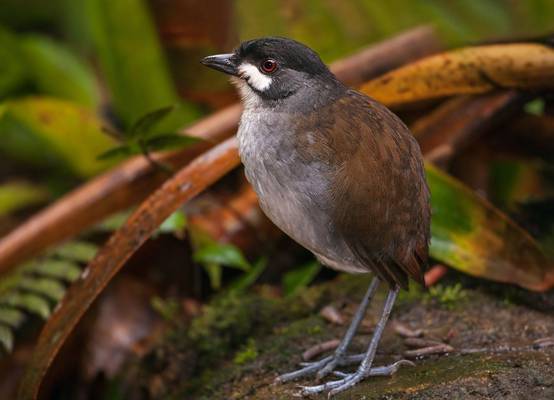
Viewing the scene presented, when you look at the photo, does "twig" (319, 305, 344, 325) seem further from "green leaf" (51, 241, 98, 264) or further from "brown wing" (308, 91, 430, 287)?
"green leaf" (51, 241, 98, 264)

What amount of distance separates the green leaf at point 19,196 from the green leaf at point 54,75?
738 mm

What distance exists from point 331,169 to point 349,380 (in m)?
0.79

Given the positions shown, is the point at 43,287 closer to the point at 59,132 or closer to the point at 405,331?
the point at 59,132

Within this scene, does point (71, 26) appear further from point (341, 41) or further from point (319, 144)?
point (319, 144)

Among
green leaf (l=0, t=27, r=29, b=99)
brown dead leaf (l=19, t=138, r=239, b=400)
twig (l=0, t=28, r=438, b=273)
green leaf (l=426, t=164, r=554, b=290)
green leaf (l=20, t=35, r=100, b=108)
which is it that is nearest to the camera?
brown dead leaf (l=19, t=138, r=239, b=400)

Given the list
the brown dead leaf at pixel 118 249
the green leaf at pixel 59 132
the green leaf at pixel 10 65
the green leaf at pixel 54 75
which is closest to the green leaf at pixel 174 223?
the brown dead leaf at pixel 118 249

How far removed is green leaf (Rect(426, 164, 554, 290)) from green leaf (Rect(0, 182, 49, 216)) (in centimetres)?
233

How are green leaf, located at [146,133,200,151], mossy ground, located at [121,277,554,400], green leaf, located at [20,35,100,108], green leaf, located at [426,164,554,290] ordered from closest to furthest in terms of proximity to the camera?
mossy ground, located at [121,277,554,400] → green leaf, located at [426,164,554,290] → green leaf, located at [146,133,200,151] → green leaf, located at [20,35,100,108]

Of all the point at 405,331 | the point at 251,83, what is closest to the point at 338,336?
the point at 405,331

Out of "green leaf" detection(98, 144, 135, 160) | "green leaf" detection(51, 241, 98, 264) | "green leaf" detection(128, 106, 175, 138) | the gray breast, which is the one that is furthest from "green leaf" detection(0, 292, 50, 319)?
the gray breast

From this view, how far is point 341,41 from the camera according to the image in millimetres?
5262

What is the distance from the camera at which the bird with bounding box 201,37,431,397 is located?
9.75 feet

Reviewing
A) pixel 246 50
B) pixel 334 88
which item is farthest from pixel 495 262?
pixel 246 50

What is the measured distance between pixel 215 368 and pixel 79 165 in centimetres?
180
